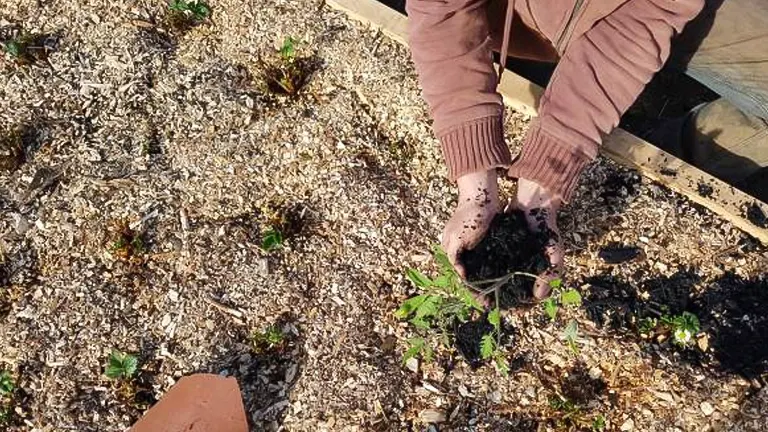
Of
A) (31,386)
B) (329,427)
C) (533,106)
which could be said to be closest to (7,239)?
(31,386)

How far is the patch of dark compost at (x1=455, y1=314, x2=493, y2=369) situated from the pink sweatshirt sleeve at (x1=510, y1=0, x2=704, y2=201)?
0.44m

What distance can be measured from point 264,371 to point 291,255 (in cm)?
32

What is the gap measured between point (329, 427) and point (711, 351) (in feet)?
3.14

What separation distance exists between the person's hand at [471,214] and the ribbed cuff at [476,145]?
1.1 inches

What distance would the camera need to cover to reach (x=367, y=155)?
248 cm

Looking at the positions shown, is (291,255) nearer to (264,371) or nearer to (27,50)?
(264,371)

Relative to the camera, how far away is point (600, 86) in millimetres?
1938

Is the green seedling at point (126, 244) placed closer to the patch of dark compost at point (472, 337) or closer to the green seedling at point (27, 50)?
the green seedling at point (27, 50)

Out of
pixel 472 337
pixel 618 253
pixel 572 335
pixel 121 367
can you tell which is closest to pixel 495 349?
pixel 472 337

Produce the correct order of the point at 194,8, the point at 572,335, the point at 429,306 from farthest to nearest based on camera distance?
1. the point at 194,8
2. the point at 572,335
3. the point at 429,306

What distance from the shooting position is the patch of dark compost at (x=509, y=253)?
78.3 inches

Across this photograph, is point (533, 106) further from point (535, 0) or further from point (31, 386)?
point (31, 386)

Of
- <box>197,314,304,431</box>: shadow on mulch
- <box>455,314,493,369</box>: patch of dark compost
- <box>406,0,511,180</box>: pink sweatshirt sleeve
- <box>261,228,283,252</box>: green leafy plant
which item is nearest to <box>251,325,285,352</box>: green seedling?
<box>197,314,304,431</box>: shadow on mulch

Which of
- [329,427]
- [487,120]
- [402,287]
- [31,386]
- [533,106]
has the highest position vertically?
[487,120]
